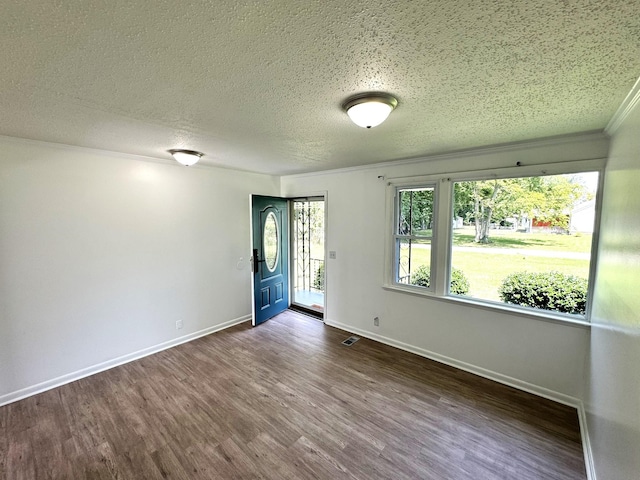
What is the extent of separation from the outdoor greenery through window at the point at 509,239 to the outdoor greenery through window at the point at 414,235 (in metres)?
0.01

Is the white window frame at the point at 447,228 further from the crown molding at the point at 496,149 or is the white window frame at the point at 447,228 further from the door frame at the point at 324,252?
the door frame at the point at 324,252

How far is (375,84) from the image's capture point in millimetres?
1426

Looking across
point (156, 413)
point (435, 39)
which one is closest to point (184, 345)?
point (156, 413)

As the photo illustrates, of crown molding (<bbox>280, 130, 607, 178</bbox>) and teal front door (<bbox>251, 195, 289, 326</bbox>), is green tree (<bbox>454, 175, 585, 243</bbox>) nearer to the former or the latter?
crown molding (<bbox>280, 130, 607, 178</bbox>)

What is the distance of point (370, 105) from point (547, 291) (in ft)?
8.33

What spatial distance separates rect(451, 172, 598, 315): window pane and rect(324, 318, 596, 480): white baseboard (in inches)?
30.4

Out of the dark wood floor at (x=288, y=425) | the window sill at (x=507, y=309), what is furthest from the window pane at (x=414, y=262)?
the dark wood floor at (x=288, y=425)

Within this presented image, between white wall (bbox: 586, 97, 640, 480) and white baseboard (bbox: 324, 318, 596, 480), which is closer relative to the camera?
white wall (bbox: 586, 97, 640, 480)

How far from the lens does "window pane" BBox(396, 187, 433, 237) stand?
327 centimetres

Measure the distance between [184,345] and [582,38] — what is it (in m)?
4.39

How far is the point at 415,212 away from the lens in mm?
3402

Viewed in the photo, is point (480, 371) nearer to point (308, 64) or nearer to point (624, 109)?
point (624, 109)

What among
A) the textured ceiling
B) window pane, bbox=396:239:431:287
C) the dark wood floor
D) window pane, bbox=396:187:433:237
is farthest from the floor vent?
the textured ceiling

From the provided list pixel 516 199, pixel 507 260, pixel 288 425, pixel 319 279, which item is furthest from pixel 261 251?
pixel 516 199
